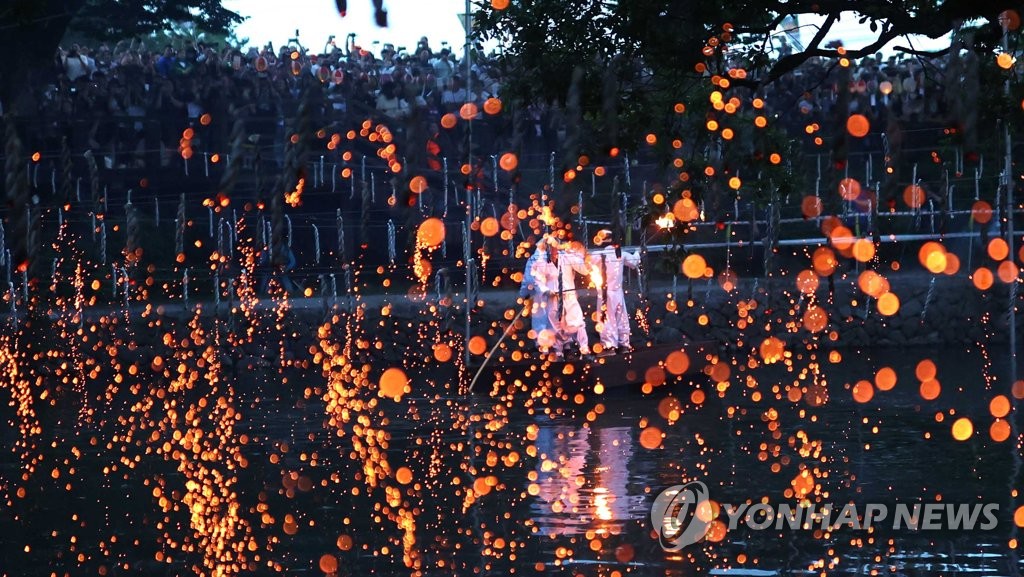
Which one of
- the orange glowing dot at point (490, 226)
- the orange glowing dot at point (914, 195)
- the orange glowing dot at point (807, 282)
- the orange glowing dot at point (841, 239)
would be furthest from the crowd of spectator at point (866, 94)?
the orange glowing dot at point (490, 226)

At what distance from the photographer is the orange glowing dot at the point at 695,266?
104 feet

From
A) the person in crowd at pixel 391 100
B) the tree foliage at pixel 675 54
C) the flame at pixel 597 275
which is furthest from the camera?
the person in crowd at pixel 391 100

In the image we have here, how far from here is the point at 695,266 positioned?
3209 cm

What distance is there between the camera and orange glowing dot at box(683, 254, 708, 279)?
31.8 metres

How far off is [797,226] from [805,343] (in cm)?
226

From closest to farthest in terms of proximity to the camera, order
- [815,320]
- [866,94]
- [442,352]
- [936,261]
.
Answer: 1. [866,94]
2. [442,352]
3. [815,320]
4. [936,261]

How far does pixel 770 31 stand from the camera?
15.5 m

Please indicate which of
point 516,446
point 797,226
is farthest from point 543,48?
point 797,226

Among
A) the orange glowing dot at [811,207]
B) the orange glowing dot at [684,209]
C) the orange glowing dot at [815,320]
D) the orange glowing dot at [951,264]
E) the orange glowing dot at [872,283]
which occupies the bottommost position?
the orange glowing dot at [815,320]

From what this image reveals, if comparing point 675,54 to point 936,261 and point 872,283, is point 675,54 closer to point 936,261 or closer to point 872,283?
point 872,283

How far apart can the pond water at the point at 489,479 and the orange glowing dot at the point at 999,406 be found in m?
0.15

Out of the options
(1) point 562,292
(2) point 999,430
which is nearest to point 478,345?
(1) point 562,292

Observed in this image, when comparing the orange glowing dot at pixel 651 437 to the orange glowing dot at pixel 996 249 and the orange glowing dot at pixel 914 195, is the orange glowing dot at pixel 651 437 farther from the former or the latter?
the orange glowing dot at pixel 996 249

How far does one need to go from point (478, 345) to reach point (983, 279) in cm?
907
